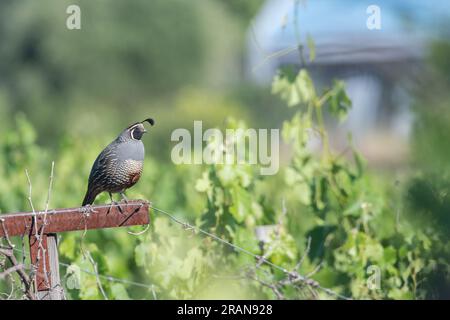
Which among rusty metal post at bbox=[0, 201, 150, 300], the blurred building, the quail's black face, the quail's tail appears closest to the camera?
rusty metal post at bbox=[0, 201, 150, 300]

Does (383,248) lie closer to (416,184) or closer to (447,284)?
(447,284)

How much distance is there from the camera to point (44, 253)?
9.53ft

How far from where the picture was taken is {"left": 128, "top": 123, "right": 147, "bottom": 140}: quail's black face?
3143 millimetres

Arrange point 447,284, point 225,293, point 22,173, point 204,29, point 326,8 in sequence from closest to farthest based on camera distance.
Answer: point 447,284 < point 225,293 < point 22,173 < point 326,8 < point 204,29

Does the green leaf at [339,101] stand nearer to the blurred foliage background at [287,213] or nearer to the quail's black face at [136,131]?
the blurred foliage background at [287,213]

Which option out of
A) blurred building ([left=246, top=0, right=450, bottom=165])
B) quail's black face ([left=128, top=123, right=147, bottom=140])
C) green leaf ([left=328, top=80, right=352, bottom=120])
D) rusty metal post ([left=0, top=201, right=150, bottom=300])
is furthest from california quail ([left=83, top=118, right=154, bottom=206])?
blurred building ([left=246, top=0, right=450, bottom=165])

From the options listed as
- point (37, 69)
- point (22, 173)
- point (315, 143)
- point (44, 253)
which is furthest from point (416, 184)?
point (37, 69)

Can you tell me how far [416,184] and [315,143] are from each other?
1623cm

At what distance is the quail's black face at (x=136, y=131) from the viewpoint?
3.14 m

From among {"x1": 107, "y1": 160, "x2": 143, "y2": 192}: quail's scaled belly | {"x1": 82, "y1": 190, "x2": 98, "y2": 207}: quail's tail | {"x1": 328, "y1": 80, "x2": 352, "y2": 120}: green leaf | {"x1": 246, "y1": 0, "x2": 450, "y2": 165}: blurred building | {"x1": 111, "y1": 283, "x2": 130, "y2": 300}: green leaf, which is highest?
{"x1": 246, "y1": 0, "x2": 450, "y2": 165}: blurred building

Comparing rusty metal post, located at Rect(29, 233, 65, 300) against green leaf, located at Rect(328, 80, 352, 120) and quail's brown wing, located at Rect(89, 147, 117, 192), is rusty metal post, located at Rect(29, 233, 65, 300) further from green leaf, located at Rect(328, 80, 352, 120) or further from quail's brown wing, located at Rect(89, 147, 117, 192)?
green leaf, located at Rect(328, 80, 352, 120)

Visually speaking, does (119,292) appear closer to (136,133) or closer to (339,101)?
(136,133)

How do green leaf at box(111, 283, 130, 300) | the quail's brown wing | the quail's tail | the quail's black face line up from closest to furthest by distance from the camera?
the quail's black face
the quail's brown wing
the quail's tail
green leaf at box(111, 283, 130, 300)

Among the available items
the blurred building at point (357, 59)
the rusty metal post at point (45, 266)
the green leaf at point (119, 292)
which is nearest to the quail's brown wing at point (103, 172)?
the rusty metal post at point (45, 266)
